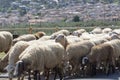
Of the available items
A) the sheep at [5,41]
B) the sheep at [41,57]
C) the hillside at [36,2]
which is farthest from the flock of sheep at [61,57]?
the hillside at [36,2]

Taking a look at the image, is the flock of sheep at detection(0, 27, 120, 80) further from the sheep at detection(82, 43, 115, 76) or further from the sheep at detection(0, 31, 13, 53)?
the sheep at detection(0, 31, 13, 53)

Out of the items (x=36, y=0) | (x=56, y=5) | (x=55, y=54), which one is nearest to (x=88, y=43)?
(x=55, y=54)

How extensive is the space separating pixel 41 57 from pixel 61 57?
150cm

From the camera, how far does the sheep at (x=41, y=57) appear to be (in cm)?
1312

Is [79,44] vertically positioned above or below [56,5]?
above

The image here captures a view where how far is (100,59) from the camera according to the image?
55.7ft

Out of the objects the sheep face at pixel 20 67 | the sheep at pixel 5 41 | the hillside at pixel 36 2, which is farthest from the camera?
the hillside at pixel 36 2

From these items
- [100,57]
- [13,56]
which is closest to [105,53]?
[100,57]

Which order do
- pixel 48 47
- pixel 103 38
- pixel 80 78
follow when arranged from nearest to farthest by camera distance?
pixel 48 47 < pixel 80 78 < pixel 103 38

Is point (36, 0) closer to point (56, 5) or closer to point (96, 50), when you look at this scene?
point (56, 5)

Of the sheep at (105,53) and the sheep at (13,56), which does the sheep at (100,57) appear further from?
the sheep at (13,56)

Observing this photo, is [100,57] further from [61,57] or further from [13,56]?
[13,56]

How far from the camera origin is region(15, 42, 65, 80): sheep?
43.1ft

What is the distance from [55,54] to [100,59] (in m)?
2.98
